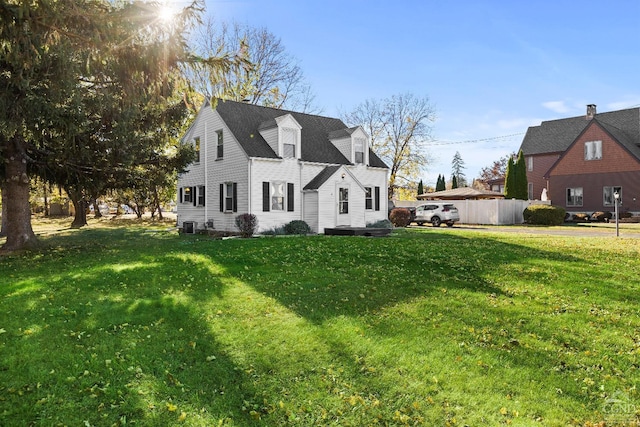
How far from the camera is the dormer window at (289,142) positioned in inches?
878

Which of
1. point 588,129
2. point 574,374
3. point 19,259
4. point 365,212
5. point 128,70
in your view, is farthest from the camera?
point 588,129

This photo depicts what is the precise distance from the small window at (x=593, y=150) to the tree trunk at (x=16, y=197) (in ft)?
131

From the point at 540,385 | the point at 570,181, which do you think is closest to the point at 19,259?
the point at 540,385

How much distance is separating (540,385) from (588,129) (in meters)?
39.3

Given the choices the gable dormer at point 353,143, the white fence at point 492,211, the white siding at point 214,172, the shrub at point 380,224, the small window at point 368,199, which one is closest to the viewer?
the white siding at point 214,172

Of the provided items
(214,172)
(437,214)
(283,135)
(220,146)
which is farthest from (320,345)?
(437,214)

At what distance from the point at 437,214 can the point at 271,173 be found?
14.3m

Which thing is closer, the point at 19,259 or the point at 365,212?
the point at 19,259

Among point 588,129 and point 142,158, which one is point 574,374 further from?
point 588,129

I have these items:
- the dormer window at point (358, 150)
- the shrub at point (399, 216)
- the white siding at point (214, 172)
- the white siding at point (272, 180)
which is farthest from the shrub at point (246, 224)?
the shrub at point (399, 216)

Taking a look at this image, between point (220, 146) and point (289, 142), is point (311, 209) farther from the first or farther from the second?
point (220, 146)

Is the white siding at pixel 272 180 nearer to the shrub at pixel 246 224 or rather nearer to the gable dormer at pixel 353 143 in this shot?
the shrub at pixel 246 224

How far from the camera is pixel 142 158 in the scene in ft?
55.6

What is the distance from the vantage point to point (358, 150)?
2569 centimetres
